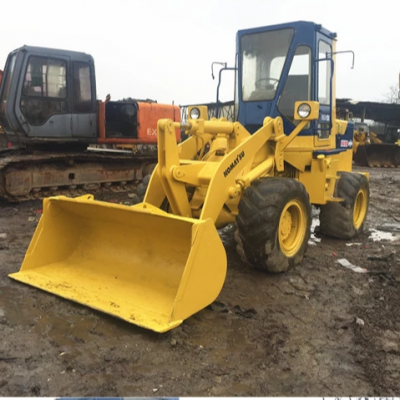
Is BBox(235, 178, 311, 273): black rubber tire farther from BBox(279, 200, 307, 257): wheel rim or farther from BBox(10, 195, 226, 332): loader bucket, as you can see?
BBox(10, 195, 226, 332): loader bucket

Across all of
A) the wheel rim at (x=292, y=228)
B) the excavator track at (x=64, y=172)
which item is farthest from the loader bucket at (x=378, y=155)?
the wheel rim at (x=292, y=228)

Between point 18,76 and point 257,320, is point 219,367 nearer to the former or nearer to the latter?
point 257,320

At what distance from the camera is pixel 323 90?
600cm

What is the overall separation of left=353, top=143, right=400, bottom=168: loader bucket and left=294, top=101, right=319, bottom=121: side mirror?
56.7ft

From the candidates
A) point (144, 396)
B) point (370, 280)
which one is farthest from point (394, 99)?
point (144, 396)

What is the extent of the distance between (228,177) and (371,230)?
4.04 meters

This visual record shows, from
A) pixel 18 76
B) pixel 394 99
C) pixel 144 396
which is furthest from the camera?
pixel 394 99

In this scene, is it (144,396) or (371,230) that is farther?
(371,230)

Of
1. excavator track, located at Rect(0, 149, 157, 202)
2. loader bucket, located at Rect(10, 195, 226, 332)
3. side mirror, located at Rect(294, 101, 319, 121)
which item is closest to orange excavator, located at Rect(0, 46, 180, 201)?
excavator track, located at Rect(0, 149, 157, 202)

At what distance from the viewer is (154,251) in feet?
14.0

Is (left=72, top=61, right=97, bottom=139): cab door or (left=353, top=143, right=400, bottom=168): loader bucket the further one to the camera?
(left=353, top=143, right=400, bottom=168): loader bucket

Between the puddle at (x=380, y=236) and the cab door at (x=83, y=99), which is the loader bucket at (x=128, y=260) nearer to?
the puddle at (x=380, y=236)

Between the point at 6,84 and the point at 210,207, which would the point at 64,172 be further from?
the point at 210,207

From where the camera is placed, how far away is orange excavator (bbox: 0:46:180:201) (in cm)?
848
